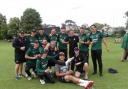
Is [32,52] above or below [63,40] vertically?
below

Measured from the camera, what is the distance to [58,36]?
1380cm

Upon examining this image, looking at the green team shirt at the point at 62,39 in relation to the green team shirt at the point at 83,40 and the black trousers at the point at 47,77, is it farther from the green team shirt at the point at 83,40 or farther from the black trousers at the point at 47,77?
the black trousers at the point at 47,77

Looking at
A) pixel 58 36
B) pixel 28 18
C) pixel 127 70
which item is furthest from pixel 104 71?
pixel 28 18

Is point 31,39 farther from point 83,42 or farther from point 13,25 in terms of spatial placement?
point 13,25

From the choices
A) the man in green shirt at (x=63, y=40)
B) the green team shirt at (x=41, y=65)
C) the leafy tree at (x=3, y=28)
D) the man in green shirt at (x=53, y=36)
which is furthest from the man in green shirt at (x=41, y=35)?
the leafy tree at (x=3, y=28)

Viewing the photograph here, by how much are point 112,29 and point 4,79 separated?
85.0m

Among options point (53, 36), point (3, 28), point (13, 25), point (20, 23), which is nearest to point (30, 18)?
point (20, 23)

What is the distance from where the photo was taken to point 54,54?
12.9 m

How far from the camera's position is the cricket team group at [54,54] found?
12141 millimetres

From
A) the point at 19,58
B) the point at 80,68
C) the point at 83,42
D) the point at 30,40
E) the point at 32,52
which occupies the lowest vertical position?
the point at 80,68

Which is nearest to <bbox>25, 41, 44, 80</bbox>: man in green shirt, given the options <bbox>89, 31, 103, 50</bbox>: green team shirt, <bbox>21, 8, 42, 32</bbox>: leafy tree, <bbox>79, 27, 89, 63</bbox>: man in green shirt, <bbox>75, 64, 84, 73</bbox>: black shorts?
<bbox>75, 64, 84, 73</bbox>: black shorts

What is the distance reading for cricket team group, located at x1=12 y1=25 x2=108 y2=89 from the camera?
39.8 feet

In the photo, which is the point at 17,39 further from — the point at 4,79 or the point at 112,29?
the point at 112,29

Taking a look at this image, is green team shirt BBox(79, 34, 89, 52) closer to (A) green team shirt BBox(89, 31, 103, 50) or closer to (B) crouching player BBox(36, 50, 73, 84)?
(A) green team shirt BBox(89, 31, 103, 50)
